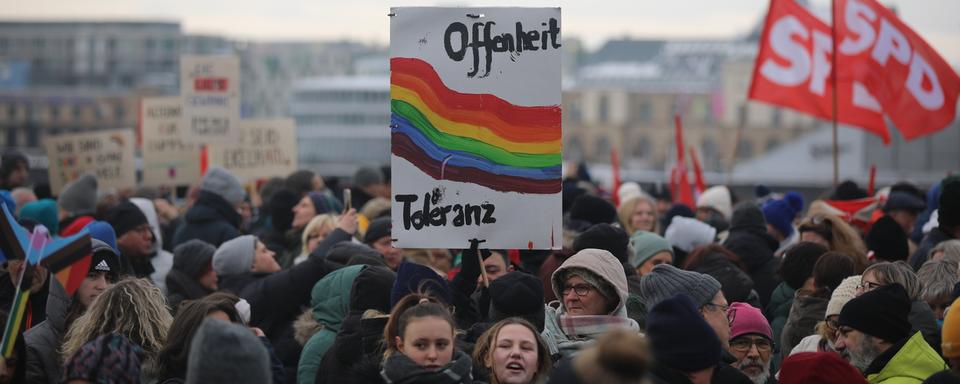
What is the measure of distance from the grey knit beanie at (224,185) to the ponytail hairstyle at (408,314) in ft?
17.1

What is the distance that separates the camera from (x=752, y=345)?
6.50m

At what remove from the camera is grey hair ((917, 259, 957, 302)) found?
23.2 ft

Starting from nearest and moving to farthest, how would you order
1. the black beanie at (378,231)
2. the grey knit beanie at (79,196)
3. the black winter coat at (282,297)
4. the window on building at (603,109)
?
the black winter coat at (282,297) < the black beanie at (378,231) < the grey knit beanie at (79,196) < the window on building at (603,109)

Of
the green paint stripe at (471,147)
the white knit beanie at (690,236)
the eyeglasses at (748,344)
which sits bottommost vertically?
the eyeglasses at (748,344)

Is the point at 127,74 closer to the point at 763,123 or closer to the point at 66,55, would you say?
the point at 66,55

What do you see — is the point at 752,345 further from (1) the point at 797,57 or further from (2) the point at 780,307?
(1) the point at 797,57

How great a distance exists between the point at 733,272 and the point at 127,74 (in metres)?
148

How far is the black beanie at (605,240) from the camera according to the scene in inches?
298

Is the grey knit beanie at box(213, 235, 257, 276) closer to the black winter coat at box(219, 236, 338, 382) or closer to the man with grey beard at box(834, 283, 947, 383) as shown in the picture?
the black winter coat at box(219, 236, 338, 382)

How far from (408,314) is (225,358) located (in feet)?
3.33

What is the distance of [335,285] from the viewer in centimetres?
677

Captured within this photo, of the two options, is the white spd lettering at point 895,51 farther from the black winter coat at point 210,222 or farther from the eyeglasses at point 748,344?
the eyeglasses at point 748,344

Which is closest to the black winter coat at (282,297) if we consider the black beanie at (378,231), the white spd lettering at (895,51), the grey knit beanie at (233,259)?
the grey knit beanie at (233,259)

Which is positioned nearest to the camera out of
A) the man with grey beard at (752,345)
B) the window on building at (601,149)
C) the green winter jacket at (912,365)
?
the green winter jacket at (912,365)
